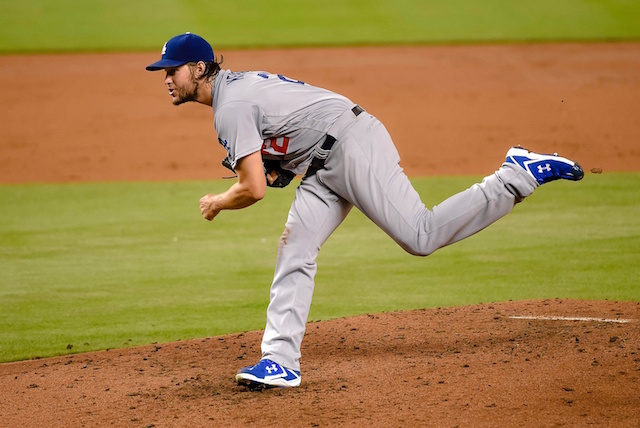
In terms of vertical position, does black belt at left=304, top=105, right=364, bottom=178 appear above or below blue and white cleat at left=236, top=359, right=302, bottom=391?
above

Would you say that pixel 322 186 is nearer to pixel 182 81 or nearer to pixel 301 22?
pixel 182 81

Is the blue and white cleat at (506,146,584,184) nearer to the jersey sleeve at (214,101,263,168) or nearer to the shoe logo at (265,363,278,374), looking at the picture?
the jersey sleeve at (214,101,263,168)

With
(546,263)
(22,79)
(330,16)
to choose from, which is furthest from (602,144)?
(330,16)

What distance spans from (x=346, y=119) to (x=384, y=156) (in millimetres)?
257

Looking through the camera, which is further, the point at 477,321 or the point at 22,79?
the point at 22,79

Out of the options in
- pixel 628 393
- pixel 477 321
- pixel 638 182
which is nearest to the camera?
pixel 628 393

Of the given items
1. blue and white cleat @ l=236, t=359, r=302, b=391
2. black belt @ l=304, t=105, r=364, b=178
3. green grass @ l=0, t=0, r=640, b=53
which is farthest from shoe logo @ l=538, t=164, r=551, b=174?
green grass @ l=0, t=0, r=640, b=53

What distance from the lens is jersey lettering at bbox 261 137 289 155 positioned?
455 cm

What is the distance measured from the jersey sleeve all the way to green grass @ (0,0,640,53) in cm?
1845

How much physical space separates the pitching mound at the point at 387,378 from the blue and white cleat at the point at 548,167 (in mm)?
919

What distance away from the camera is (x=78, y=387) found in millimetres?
4770

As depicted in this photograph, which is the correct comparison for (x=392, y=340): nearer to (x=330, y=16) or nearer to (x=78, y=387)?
(x=78, y=387)

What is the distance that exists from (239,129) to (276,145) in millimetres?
294

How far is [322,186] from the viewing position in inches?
181
